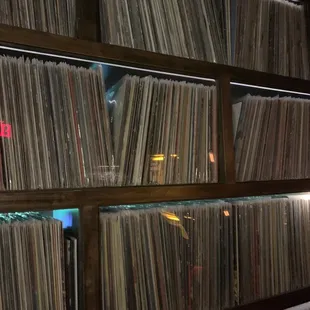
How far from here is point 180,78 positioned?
1.15m

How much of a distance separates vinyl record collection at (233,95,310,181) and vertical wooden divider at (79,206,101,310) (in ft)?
1.87

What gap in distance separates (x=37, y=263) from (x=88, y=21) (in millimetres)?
693

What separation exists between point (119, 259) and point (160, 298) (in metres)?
0.19

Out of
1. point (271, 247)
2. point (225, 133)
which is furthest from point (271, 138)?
point (271, 247)

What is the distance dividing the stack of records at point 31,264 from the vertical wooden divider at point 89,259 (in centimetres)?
5

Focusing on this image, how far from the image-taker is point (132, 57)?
40.0 inches

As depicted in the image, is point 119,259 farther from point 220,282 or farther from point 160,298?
point 220,282

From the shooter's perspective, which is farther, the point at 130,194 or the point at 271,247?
the point at 271,247

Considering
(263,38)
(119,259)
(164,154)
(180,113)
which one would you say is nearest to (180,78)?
(180,113)

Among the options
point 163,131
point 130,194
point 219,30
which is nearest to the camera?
point 130,194

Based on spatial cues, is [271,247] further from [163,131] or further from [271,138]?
[163,131]

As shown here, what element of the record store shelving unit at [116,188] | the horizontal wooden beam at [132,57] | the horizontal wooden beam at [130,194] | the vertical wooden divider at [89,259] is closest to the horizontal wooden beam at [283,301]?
the record store shelving unit at [116,188]

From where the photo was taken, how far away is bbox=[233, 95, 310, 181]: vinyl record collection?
1.26 metres

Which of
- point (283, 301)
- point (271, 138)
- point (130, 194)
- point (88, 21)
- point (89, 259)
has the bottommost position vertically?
point (283, 301)
